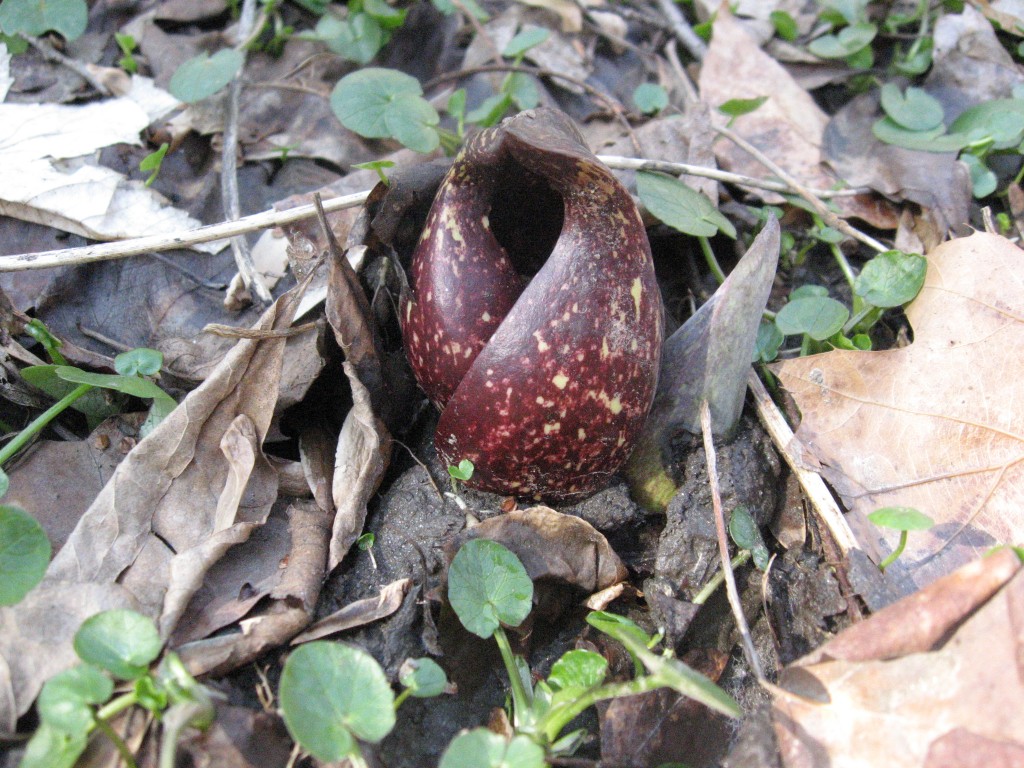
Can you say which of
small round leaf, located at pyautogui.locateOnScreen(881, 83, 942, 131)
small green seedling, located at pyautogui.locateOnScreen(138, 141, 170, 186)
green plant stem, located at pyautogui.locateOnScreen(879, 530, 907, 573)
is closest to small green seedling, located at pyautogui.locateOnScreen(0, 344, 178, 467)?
small green seedling, located at pyautogui.locateOnScreen(138, 141, 170, 186)

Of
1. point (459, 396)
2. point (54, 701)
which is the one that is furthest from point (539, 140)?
point (54, 701)

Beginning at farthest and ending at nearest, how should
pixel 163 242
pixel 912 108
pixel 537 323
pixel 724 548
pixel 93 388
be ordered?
pixel 912 108
pixel 163 242
pixel 93 388
pixel 724 548
pixel 537 323

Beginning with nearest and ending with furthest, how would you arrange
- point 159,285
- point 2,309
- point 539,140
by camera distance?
point 539,140 → point 2,309 → point 159,285

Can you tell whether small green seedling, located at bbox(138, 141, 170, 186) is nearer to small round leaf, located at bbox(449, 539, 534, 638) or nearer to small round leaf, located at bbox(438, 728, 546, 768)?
small round leaf, located at bbox(449, 539, 534, 638)

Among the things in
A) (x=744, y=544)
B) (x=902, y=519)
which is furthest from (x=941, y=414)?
(x=744, y=544)

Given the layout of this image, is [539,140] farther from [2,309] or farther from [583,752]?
[2,309]

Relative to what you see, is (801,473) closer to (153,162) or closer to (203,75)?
(153,162)
